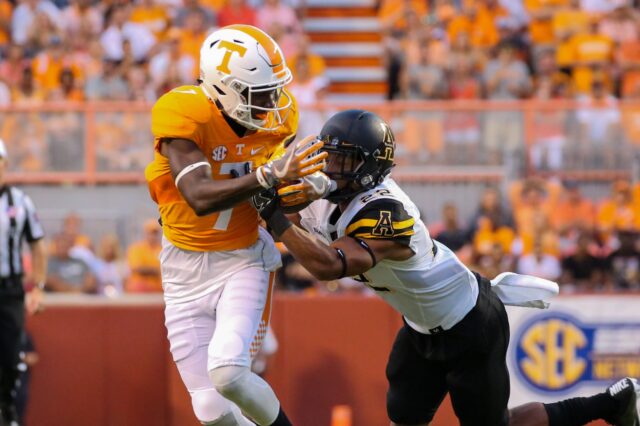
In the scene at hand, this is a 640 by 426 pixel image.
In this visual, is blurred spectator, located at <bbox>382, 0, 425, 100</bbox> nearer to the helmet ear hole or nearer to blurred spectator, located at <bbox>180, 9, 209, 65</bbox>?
blurred spectator, located at <bbox>180, 9, 209, 65</bbox>

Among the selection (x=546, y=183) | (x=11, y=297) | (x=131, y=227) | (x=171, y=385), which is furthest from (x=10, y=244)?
(x=546, y=183)

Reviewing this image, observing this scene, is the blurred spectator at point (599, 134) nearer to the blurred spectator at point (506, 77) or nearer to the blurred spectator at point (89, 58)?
the blurred spectator at point (506, 77)

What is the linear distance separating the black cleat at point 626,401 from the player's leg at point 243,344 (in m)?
1.85

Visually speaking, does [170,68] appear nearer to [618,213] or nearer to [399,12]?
[399,12]

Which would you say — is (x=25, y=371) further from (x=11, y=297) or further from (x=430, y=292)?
(x=430, y=292)

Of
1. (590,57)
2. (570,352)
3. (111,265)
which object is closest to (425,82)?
(590,57)

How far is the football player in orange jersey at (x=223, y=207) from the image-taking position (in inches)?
203

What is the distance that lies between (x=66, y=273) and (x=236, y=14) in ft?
13.7

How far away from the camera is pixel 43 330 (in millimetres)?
8477

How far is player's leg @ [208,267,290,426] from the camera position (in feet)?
17.0

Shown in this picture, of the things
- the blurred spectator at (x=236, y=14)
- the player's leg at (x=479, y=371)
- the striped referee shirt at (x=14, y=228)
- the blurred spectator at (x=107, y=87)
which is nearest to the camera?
the player's leg at (x=479, y=371)

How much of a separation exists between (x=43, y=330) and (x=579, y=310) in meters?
3.83

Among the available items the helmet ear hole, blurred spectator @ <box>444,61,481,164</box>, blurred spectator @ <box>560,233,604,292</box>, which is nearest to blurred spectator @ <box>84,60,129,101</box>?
blurred spectator @ <box>444,61,481,164</box>

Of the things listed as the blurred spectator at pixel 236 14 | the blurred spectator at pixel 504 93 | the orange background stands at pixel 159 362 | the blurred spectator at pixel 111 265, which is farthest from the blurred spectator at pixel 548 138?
the blurred spectator at pixel 111 265
